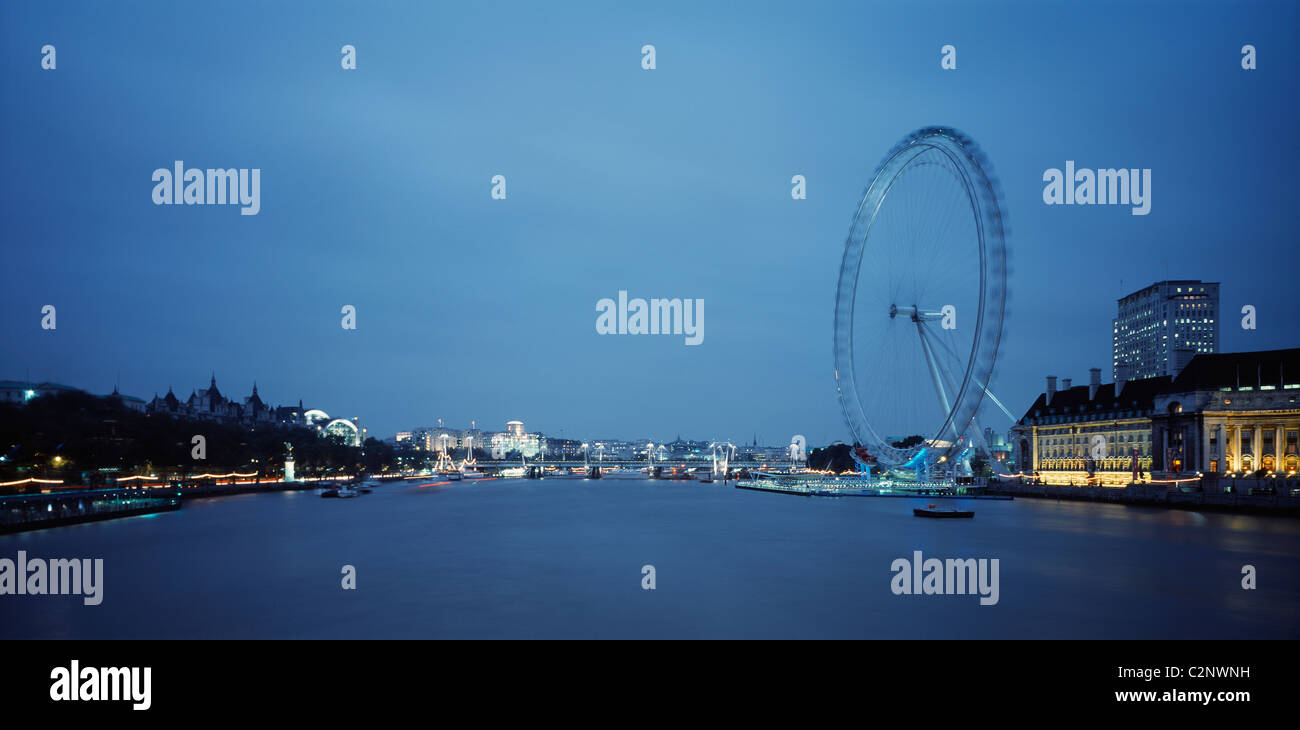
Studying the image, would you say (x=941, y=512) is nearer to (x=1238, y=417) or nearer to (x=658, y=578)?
(x=1238, y=417)

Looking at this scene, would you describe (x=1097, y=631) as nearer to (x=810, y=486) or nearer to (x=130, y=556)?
(x=130, y=556)

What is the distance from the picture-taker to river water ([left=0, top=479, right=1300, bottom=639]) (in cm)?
2317

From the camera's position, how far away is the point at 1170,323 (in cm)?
15338

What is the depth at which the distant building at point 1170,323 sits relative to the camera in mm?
151000

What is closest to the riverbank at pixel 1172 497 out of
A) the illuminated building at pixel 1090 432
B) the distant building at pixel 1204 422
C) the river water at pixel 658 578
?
the river water at pixel 658 578

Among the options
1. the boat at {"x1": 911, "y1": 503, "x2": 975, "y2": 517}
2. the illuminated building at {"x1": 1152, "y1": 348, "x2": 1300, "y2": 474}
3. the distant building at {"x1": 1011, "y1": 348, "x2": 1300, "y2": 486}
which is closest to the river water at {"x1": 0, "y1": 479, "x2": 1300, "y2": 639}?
the boat at {"x1": 911, "y1": 503, "x2": 975, "y2": 517}

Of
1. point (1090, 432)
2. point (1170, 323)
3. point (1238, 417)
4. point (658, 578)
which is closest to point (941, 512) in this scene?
point (1238, 417)

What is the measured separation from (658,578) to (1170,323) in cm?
15258

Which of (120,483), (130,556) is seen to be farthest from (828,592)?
(120,483)

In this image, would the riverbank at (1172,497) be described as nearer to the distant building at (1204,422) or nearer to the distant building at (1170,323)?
the distant building at (1204,422)

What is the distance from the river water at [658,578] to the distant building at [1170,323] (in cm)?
10926

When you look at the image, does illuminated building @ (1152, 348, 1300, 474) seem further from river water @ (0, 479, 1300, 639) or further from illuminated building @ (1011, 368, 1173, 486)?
river water @ (0, 479, 1300, 639)

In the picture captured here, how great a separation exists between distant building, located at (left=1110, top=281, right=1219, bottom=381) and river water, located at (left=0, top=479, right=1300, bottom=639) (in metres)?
109
